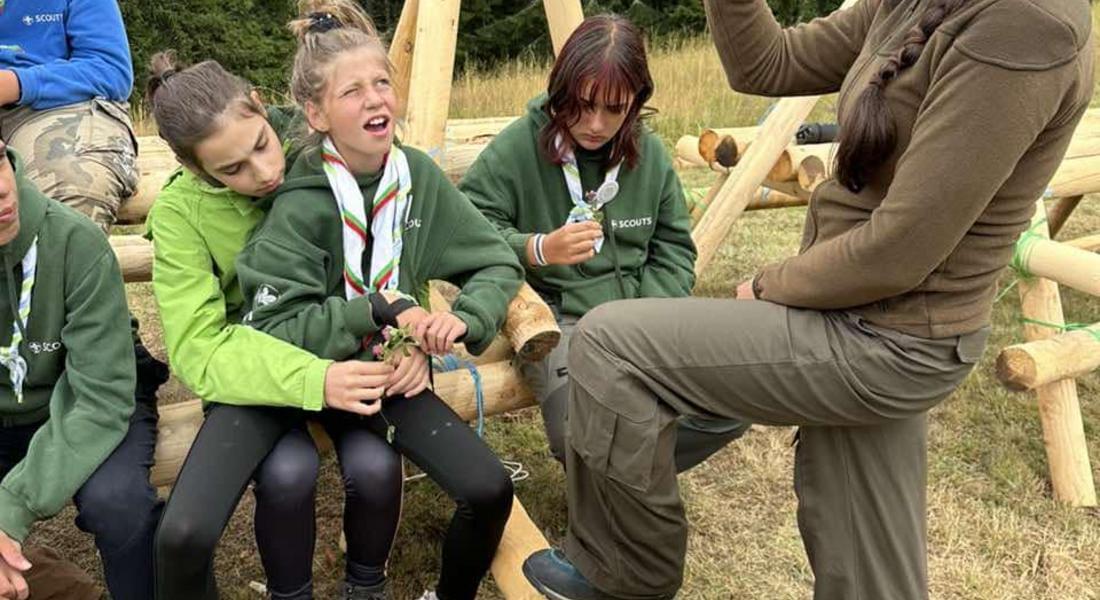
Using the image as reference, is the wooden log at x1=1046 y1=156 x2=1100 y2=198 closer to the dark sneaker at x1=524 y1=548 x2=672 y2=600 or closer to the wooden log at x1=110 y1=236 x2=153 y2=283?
the dark sneaker at x1=524 y1=548 x2=672 y2=600

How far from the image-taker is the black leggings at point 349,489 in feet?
6.56

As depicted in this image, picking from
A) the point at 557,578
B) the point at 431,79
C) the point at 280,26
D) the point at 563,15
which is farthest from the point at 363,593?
the point at 280,26

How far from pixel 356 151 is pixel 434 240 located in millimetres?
311

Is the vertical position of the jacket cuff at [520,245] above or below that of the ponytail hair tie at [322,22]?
below

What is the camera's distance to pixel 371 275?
2.34 metres

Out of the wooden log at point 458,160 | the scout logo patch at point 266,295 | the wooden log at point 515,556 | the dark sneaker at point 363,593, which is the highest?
the scout logo patch at point 266,295

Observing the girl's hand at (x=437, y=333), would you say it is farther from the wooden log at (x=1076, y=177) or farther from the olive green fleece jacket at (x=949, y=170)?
the wooden log at (x=1076, y=177)

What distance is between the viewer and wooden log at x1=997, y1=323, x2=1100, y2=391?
3064 mm

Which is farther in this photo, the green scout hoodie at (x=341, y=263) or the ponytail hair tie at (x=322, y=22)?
the ponytail hair tie at (x=322, y=22)

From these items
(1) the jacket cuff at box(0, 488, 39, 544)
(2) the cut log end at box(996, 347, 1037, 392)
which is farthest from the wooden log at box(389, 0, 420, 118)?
(2) the cut log end at box(996, 347, 1037, 392)

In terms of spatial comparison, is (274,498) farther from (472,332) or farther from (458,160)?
(458,160)

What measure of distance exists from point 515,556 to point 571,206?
1030 millimetres

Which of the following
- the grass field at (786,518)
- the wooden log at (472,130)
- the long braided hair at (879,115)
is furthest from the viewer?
the wooden log at (472,130)

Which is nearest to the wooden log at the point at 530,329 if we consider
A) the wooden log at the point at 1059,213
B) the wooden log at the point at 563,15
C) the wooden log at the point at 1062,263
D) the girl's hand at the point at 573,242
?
the girl's hand at the point at 573,242
